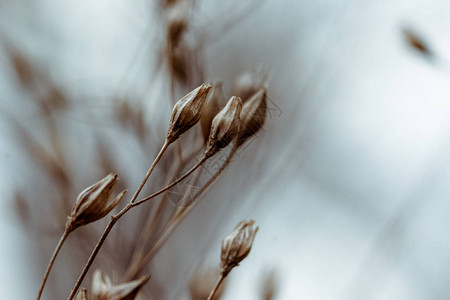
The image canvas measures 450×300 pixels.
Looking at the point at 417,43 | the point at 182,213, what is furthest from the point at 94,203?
the point at 417,43

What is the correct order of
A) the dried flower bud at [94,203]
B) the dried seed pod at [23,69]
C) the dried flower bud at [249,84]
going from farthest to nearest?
the dried seed pod at [23,69], the dried flower bud at [249,84], the dried flower bud at [94,203]

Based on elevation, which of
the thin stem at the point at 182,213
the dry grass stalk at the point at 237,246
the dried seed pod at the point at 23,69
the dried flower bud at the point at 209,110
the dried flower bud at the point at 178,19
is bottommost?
the dry grass stalk at the point at 237,246

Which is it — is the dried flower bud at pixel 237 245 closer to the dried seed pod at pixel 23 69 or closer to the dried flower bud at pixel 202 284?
the dried flower bud at pixel 202 284

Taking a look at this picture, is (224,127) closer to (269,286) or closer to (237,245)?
(237,245)

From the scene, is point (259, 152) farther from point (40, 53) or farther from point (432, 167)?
point (40, 53)

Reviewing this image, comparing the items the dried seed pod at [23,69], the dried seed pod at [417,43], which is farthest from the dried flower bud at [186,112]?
the dried seed pod at [23,69]

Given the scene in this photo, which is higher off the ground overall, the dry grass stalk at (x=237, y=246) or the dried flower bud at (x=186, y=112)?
the dried flower bud at (x=186, y=112)

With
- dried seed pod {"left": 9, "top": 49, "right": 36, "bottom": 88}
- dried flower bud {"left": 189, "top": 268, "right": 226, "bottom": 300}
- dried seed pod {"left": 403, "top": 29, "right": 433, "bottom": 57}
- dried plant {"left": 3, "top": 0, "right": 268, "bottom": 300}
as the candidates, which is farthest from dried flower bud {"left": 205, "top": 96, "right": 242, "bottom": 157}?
dried seed pod {"left": 9, "top": 49, "right": 36, "bottom": 88}
